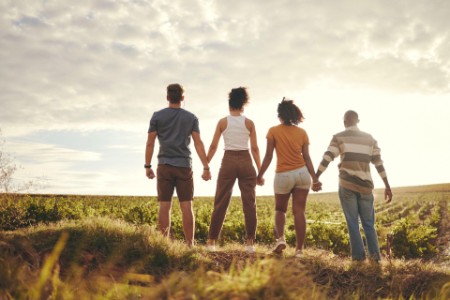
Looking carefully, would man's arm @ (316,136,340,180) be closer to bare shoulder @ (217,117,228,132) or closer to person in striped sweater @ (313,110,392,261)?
person in striped sweater @ (313,110,392,261)

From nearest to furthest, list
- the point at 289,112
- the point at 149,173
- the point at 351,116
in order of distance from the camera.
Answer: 1. the point at 149,173
2. the point at 289,112
3. the point at 351,116

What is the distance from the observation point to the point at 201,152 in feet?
20.6

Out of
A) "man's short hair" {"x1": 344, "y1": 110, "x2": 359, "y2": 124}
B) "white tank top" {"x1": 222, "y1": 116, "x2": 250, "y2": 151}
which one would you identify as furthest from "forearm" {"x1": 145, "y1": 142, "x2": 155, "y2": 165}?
"man's short hair" {"x1": 344, "y1": 110, "x2": 359, "y2": 124}

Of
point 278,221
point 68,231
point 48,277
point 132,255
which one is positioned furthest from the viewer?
point 278,221

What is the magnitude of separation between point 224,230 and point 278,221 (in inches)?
314

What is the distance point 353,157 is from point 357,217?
977mm

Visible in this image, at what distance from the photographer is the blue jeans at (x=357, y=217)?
641cm

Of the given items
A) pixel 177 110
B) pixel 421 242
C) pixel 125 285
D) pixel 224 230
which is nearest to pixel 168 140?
pixel 177 110

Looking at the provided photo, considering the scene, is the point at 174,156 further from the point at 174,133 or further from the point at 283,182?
the point at 283,182

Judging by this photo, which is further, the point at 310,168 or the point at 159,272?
the point at 310,168

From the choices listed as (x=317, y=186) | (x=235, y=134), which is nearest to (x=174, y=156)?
(x=235, y=134)

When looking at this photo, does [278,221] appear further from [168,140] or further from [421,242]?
[421,242]

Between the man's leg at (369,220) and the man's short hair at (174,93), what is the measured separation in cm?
337

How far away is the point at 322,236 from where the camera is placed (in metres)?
12.8
